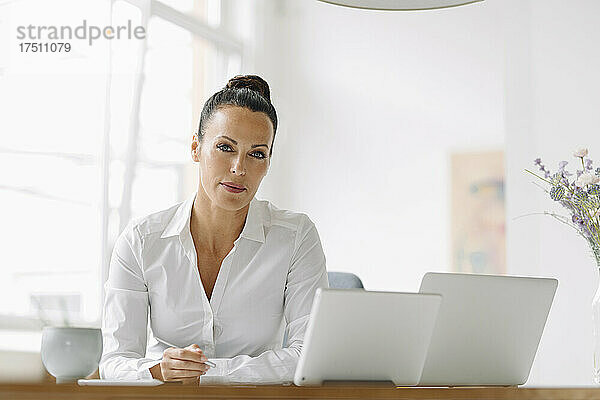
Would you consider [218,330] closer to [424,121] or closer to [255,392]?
[255,392]

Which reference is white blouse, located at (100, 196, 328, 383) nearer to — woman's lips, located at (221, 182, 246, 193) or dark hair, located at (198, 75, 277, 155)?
woman's lips, located at (221, 182, 246, 193)

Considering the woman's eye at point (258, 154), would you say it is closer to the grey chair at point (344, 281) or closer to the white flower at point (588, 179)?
the grey chair at point (344, 281)

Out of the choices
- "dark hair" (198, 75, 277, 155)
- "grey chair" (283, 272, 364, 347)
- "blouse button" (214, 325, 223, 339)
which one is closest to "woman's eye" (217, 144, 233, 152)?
"dark hair" (198, 75, 277, 155)

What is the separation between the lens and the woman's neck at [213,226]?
202cm

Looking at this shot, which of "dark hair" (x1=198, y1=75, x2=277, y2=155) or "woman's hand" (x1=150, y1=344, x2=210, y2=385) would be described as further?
"dark hair" (x1=198, y1=75, x2=277, y2=155)

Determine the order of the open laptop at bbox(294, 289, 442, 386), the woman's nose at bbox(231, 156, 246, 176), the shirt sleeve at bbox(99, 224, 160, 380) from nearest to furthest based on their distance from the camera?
the open laptop at bbox(294, 289, 442, 386)
the shirt sleeve at bbox(99, 224, 160, 380)
the woman's nose at bbox(231, 156, 246, 176)

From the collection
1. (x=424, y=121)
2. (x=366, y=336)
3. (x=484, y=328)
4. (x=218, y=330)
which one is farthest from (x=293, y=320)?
(x=424, y=121)

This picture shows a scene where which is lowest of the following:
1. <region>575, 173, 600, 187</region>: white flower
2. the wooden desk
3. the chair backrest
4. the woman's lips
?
the wooden desk

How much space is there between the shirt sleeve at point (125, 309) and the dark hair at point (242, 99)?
35cm

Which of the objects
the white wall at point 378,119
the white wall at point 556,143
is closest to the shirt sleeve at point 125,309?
the white wall at point 556,143

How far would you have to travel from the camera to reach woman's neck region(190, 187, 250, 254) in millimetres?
2023

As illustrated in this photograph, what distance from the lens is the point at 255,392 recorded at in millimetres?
961

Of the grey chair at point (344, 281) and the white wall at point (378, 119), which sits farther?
the white wall at point (378, 119)

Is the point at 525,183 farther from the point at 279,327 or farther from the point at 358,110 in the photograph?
the point at 279,327
